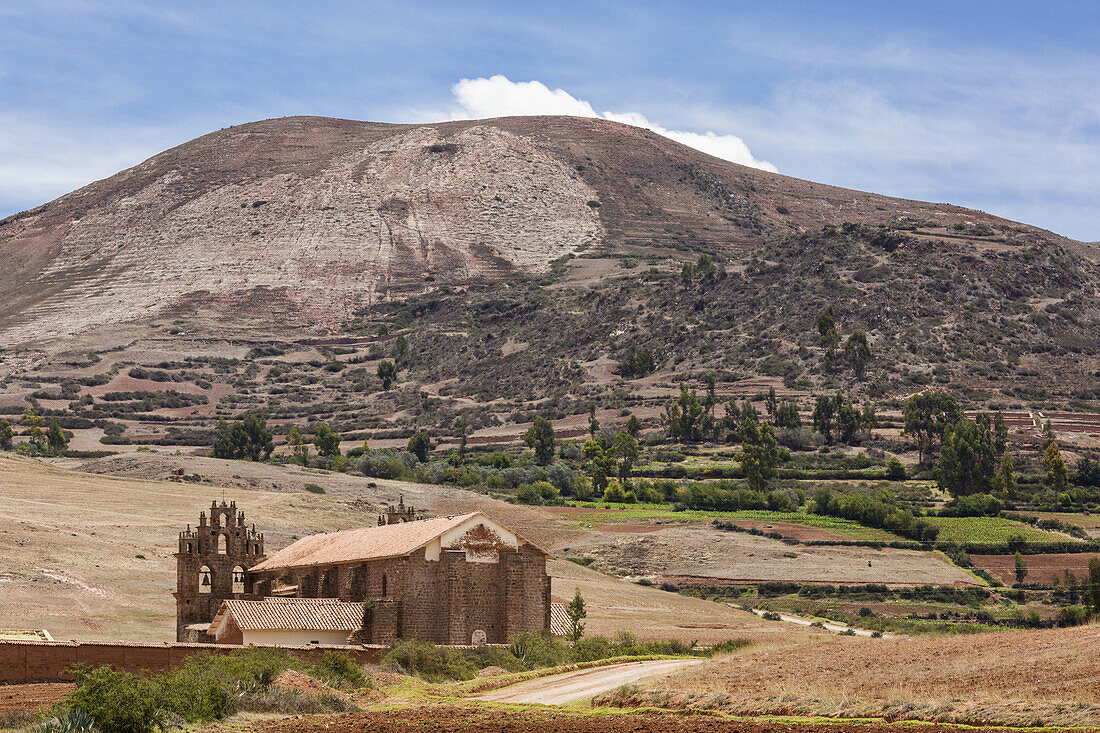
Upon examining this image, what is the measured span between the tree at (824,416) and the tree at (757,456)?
35.8 feet

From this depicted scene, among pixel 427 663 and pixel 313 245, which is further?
pixel 313 245

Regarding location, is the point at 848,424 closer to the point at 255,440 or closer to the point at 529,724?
the point at 255,440

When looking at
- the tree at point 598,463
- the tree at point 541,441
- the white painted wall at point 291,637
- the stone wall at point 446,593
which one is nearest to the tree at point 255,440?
the tree at point 541,441

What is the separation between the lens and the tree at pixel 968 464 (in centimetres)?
9119

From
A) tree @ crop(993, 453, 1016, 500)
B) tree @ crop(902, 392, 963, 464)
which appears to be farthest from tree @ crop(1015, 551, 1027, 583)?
tree @ crop(902, 392, 963, 464)

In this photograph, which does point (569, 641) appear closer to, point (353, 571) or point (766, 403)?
point (353, 571)

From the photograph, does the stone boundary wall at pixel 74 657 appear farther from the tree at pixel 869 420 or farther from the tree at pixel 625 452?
the tree at pixel 869 420

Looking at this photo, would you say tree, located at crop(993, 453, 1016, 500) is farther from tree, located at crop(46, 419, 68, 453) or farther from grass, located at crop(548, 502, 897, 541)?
tree, located at crop(46, 419, 68, 453)

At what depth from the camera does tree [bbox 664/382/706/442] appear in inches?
4390

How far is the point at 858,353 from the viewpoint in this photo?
12056cm

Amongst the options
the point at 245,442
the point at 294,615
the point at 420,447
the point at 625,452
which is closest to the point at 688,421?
the point at 625,452

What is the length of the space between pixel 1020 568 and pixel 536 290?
10847 centimetres

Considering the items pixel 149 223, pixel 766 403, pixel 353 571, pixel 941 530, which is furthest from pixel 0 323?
pixel 353 571

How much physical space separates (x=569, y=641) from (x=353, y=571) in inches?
286
